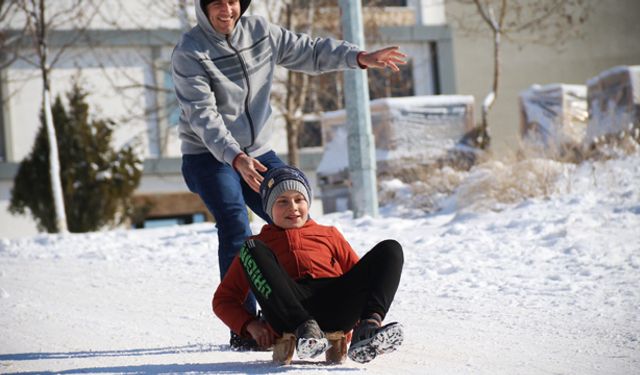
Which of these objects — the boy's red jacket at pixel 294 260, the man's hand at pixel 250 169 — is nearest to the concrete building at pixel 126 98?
the man's hand at pixel 250 169

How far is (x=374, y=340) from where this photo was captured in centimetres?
333

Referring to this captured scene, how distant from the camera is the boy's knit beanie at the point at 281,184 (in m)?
3.83

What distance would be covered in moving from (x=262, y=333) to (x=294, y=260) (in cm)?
30

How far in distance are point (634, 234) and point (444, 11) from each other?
57.3ft

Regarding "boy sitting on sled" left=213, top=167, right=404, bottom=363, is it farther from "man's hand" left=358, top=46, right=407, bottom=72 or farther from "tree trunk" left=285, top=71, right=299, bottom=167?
"tree trunk" left=285, top=71, right=299, bottom=167

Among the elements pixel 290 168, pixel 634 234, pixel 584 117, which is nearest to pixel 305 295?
pixel 290 168

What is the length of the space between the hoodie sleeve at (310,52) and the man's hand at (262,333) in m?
1.43

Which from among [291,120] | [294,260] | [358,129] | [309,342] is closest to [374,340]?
[309,342]

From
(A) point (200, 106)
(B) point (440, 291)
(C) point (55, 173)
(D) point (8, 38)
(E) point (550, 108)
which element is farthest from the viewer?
(D) point (8, 38)

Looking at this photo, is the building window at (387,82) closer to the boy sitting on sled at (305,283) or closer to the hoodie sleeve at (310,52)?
the hoodie sleeve at (310,52)

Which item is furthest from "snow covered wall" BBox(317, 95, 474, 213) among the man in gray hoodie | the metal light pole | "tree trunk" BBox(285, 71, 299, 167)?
the man in gray hoodie

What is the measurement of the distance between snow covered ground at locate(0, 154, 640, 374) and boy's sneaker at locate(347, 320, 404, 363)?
8.8 inches

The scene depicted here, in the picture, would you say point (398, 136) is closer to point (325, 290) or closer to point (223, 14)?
point (223, 14)

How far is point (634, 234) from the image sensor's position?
7508mm
